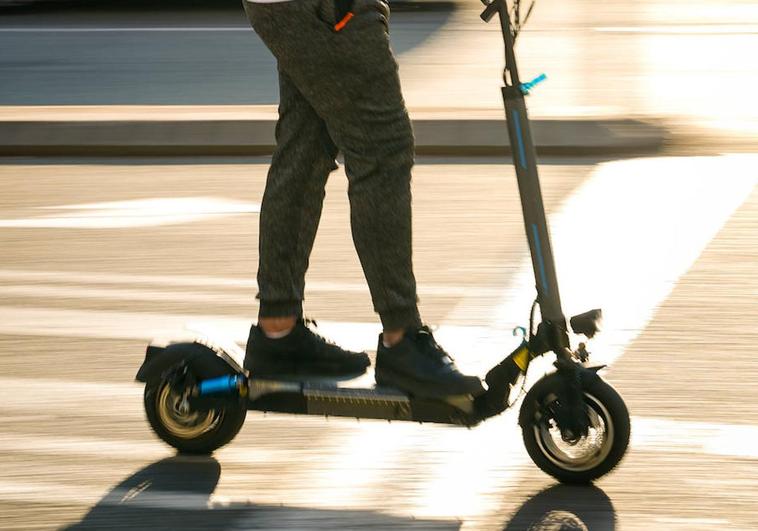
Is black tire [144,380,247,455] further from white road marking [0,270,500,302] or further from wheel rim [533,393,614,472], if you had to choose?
white road marking [0,270,500,302]

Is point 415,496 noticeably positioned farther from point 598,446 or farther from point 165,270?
point 165,270

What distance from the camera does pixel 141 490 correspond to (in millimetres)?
3961

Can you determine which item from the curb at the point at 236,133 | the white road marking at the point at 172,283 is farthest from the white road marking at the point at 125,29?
the white road marking at the point at 172,283

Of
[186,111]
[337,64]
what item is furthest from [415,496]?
[186,111]

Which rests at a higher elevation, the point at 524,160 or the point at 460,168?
the point at 524,160

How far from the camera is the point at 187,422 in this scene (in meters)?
4.14

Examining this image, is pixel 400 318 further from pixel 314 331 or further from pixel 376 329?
pixel 376 329

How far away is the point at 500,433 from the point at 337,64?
1172mm

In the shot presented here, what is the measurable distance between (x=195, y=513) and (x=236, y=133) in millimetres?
5355

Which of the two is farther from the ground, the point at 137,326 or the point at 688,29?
the point at 137,326

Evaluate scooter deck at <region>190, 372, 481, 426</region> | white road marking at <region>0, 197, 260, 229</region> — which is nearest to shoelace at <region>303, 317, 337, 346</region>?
scooter deck at <region>190, 372, 481, 426</region>

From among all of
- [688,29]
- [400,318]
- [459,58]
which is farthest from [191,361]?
[688,29]

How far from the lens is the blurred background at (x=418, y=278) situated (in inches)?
154

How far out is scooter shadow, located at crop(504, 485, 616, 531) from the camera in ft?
12.1
